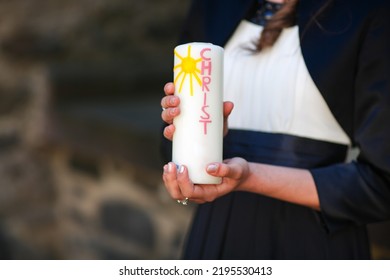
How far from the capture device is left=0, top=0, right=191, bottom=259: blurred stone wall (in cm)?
250

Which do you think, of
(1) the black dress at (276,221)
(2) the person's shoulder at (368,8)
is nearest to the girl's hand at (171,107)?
(1) the black dress at (276,221)

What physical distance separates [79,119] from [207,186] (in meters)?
1.69

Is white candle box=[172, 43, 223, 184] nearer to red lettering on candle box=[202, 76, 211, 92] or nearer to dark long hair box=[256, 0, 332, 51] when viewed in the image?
red lettering on candle box=[202, 76, 211, 92]

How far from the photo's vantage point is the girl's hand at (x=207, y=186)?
37.4 inches

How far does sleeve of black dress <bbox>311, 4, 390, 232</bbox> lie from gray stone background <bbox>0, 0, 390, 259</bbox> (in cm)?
133

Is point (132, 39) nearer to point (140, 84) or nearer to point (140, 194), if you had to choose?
point (140, 84)

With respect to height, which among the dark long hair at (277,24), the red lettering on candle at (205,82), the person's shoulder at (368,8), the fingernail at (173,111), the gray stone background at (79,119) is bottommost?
the gray stone background at (79,119)

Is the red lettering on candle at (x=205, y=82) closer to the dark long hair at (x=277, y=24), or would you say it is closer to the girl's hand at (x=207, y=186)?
the girl's hand at (x=207, y=186)

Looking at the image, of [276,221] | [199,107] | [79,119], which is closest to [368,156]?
[276,221]

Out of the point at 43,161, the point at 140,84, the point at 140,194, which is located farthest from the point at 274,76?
the point at 43,161

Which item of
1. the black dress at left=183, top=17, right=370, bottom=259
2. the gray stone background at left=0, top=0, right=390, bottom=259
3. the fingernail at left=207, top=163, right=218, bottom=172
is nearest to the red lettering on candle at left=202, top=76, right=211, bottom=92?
the fingernail at left=207, top=163, right=218, bottom=172

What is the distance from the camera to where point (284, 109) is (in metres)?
1.18

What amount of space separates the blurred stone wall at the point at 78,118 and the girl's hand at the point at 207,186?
1.39 m
